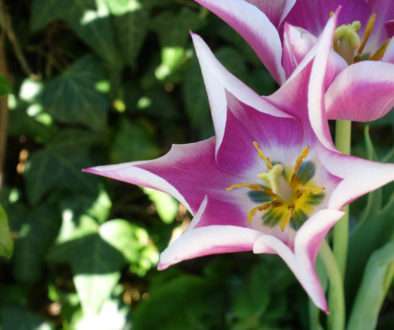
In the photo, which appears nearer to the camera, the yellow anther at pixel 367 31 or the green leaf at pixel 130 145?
the yellow anther at pixel 367 31

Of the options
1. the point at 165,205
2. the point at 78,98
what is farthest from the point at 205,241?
the point at 165,205

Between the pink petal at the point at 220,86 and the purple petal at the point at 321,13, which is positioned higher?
the purple petal at the point at 321,13

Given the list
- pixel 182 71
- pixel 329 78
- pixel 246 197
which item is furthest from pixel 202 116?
pixel 329 78

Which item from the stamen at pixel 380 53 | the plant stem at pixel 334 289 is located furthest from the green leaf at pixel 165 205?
the stamen at pixel 380 53

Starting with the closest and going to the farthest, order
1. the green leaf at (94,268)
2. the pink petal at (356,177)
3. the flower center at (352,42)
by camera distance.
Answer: the pink petal at (356,177), the flower center at (352,42), the green leaf at (94,268)

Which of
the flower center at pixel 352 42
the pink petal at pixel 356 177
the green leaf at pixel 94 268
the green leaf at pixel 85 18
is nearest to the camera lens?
the pink petal at pixel 356 177

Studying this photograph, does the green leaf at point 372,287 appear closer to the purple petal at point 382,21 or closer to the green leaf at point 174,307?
the purple petal at point 382,21

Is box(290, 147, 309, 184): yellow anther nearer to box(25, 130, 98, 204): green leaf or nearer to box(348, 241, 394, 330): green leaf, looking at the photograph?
box(348, 241, 394, 330): green leaf

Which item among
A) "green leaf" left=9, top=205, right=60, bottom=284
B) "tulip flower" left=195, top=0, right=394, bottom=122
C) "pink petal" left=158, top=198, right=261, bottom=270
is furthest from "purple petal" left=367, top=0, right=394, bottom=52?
"green leaf" left=9, top=205, right=60, bottom=284
